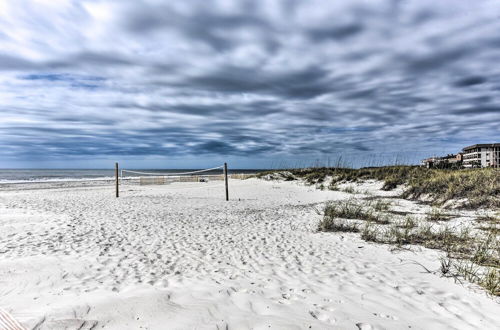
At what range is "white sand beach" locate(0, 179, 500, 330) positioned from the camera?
106 inches

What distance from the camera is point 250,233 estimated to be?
651 centimetres

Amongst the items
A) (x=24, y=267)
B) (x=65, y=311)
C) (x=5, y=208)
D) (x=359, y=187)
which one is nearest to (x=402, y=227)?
(x=65, y=311)

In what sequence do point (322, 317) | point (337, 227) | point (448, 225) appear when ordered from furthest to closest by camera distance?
point (337, 227), point (448, 225), point (322, 317)

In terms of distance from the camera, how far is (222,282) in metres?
3.67

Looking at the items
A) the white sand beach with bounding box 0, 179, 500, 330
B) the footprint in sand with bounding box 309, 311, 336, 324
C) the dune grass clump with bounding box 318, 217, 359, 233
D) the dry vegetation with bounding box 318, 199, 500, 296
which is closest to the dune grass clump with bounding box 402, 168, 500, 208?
the dry vegetation with bounding box 318, 199, 500, 296

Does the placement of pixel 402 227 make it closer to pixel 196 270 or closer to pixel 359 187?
pixel 196 270

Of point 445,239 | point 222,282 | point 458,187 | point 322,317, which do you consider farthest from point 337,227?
point 458,187

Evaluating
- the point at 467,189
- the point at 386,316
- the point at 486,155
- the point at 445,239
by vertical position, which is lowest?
the point at 386,316

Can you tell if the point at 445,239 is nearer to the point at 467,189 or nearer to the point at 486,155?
the point at 467,189

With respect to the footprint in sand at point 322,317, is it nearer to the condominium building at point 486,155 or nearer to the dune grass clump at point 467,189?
the dune grass clump at point 467,189

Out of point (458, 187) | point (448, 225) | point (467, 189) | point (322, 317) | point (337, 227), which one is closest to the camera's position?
point (322, 317)

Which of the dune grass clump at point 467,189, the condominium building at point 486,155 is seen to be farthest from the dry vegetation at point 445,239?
the condominium building at point 486,155

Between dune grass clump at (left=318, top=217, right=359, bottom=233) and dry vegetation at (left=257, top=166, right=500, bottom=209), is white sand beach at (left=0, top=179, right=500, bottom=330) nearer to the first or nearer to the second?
dune grass clump at (left=318, top=217, right=359, bottom=233)

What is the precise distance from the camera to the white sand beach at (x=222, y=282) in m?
2.68
